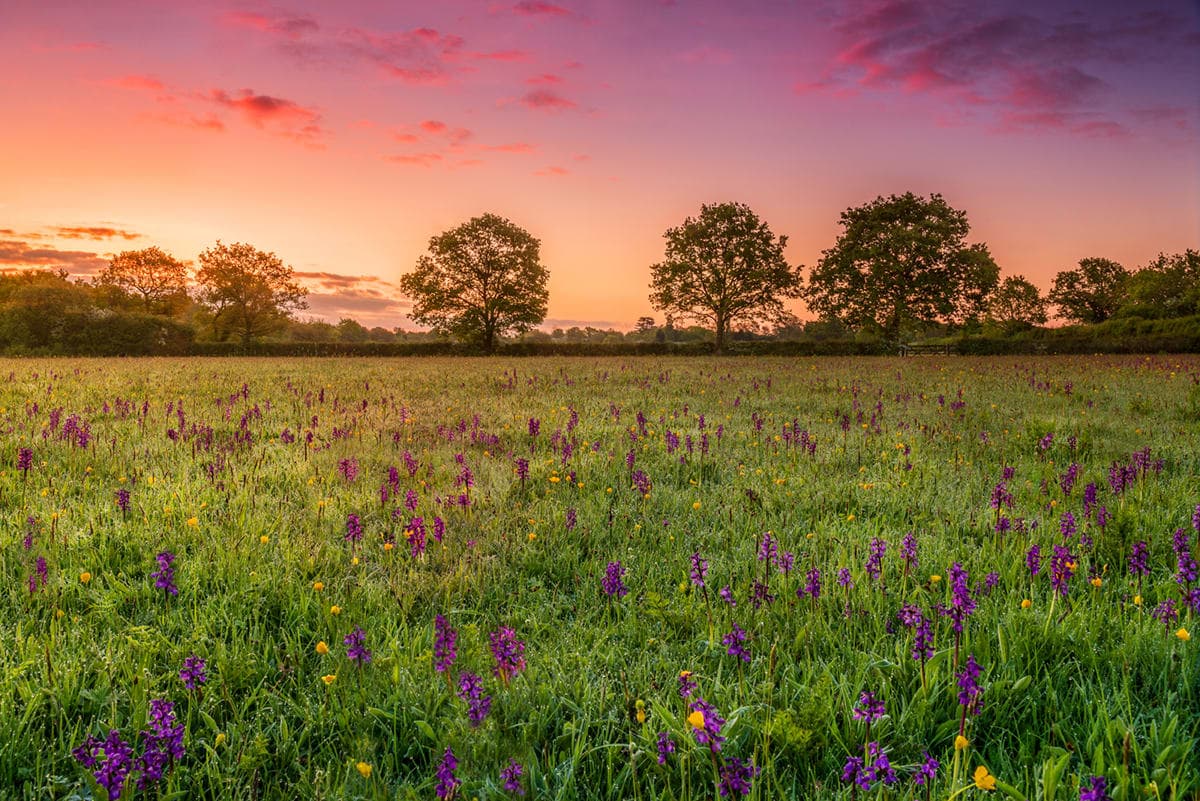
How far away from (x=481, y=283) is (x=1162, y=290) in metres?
86.0

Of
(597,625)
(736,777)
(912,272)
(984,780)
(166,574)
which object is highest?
(912,272)

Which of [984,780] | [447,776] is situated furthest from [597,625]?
[984,780]

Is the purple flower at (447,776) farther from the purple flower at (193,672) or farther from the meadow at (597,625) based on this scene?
the purple flower at (193,672)

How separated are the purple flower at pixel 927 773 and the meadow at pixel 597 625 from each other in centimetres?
2

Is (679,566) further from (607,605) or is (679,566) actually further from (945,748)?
(945,748)

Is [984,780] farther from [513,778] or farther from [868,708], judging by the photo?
[513,778]

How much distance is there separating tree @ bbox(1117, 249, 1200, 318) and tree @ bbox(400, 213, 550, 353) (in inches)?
2963

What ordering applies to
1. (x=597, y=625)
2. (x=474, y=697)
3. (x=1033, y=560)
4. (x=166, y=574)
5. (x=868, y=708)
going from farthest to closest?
(x=1033, y=560), (x=597, y=625), (x=166, y=574), (x=474, y=697), (x=868, y=708)

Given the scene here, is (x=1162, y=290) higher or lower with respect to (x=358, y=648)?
higher

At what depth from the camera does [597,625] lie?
133 inches

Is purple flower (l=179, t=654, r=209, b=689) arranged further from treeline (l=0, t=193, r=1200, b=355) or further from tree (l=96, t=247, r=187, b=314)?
tree (l=96, t=247, r=187, b=314)

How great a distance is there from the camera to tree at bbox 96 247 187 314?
84.6m

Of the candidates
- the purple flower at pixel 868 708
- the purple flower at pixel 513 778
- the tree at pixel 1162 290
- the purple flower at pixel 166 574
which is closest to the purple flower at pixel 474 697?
the purple flower at pixel 513 778

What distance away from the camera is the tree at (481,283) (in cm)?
6084
